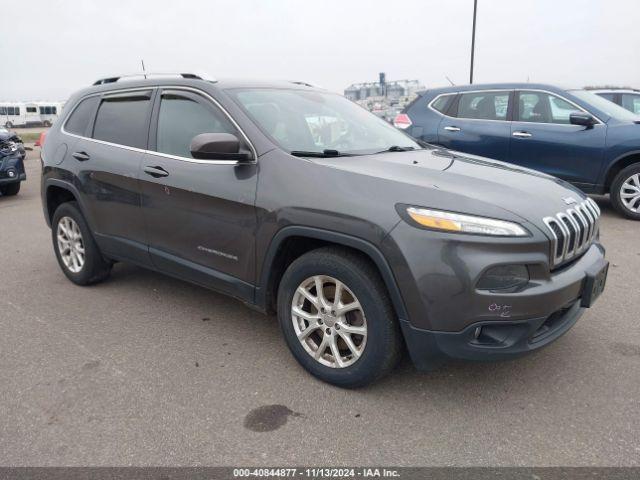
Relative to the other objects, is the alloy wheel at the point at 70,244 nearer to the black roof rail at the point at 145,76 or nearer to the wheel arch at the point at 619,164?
the black roof rail at the point at 145,76

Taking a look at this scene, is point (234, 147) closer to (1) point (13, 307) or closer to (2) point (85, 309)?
(2) point (85, 309)

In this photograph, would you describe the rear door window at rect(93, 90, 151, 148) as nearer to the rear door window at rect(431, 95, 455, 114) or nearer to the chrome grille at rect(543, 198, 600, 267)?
the chrome grille at rect(543, 198, 600, 267)

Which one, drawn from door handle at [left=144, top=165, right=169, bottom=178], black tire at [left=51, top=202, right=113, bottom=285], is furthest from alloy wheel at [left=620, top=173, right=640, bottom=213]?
black tire at [left=51, top=202, right=113, bottom=285]

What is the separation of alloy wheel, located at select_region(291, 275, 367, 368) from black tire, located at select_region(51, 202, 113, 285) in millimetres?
2252

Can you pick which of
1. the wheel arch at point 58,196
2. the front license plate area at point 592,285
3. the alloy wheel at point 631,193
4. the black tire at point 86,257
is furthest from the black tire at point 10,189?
the front license plate area at point 592,285

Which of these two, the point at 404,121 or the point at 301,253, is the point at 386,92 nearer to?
the point at 404,121

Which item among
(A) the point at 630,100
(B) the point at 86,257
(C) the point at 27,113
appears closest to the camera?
(B) the point at 86,257

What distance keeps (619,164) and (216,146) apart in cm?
581

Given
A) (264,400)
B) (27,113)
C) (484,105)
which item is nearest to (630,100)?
(484,105)

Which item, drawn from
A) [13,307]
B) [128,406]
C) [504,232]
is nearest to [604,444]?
[504,232]

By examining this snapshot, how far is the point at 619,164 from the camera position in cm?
689

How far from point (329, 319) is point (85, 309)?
7.45ft

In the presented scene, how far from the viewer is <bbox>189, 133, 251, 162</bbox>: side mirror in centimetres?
305

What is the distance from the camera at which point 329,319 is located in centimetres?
294
